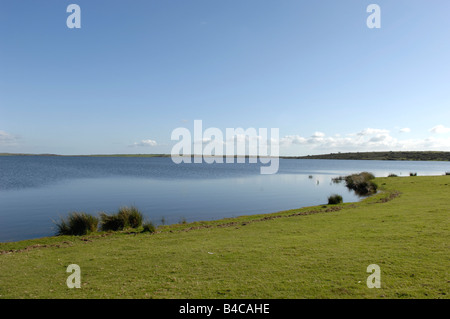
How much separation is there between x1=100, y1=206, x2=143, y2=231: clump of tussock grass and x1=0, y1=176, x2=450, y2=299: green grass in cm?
266

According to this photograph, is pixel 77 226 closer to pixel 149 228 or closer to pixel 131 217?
pixel 131 217

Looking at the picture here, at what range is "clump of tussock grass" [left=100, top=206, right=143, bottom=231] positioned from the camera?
18141 mm

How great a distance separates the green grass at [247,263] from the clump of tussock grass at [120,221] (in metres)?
2.66

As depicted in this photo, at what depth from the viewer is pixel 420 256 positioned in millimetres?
9320

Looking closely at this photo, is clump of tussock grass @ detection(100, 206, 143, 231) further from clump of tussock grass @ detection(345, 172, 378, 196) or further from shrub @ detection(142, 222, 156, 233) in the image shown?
clump of tussock grass @ detection(345, 172, 378, 196)

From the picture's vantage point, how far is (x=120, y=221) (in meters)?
18.2

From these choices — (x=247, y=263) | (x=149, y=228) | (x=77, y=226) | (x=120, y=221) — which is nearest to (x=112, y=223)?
(x=120, y=221)

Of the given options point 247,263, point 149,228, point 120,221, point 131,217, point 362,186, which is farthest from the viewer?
Result: point 362,186

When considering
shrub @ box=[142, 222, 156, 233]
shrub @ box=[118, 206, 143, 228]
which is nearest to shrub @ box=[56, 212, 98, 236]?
shrub @ box=[118, 206, 143, 228]

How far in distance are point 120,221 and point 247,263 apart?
11610mm

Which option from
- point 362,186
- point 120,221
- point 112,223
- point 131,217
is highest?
point 131,217

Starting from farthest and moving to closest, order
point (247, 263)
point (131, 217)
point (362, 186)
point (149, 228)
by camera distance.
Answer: point (362, 186) → point (131, 217) → point (149, 228) → point (247, 263)

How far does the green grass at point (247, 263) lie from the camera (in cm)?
734

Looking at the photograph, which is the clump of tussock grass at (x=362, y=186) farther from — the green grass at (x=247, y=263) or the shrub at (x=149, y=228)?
the shrub at (x=149, y=228)
